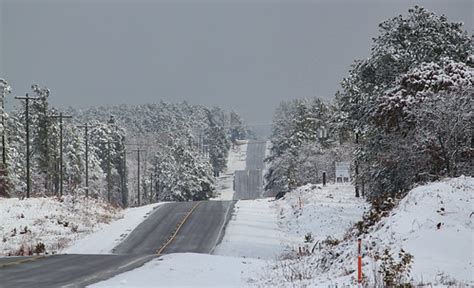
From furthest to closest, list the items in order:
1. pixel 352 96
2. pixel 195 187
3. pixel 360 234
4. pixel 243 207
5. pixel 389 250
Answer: pixel 195 187 < pixel 243 207 < pixel 352 96 < pixel 360 234 < pixel 389 250

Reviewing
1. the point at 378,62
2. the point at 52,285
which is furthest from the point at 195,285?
the point at 378,62

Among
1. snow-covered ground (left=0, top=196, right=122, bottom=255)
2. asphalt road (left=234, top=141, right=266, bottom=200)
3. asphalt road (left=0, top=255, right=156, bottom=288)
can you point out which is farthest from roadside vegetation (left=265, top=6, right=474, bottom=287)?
asphalt road (left=234, top=141, right=266, bottom=200)

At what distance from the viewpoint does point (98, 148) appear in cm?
9719

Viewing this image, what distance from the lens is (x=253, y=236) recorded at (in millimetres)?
32500

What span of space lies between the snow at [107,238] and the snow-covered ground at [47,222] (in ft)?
1.99

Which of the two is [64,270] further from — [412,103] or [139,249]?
[412,103]

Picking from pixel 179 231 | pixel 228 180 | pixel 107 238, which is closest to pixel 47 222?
pixel 107 238

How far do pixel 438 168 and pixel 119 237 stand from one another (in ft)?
59.3

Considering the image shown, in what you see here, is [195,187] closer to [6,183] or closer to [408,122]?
[6,183]

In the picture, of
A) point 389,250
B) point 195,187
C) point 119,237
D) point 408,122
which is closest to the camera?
point 389,250

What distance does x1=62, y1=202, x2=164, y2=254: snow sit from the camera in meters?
28.6

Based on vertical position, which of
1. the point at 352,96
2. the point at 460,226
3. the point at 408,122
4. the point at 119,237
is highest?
the point at 352,96

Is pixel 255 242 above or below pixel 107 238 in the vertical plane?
below

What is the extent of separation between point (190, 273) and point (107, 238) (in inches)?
631
